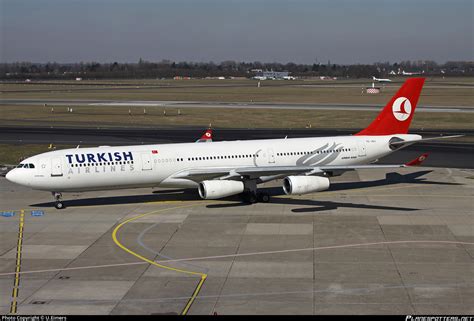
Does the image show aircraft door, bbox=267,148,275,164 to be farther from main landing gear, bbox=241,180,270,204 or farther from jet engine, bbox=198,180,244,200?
jet engine, bbox=198,180,244,200

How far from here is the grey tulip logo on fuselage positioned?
49094 millimetres

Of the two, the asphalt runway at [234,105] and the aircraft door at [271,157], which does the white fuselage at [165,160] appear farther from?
the asphalt runway at [234,105]

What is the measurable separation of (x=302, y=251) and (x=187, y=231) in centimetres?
793

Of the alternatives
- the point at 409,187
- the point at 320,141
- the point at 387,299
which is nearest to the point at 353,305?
the point at 387,299

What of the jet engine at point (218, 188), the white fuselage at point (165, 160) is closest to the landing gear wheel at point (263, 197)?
the white fuselage at point (165, 160)

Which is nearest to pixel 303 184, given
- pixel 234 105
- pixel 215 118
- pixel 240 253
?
pixel 240 253

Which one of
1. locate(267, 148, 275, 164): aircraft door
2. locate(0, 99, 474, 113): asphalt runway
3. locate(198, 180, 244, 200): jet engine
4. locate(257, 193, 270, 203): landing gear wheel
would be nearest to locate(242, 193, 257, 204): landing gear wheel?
locate(257, 193, 270, 203): landing gear wheel

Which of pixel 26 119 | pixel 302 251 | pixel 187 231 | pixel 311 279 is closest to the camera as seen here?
pixel 311 279

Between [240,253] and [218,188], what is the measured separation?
9.88 meters

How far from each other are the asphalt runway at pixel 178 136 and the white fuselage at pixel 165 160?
15.5 metres

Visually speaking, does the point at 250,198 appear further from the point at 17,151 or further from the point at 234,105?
the point at 234,105

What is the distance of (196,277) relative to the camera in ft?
98.5

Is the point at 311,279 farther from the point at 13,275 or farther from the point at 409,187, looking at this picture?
Answer: the point at 409,187

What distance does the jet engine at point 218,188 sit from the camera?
43062 millimetres
